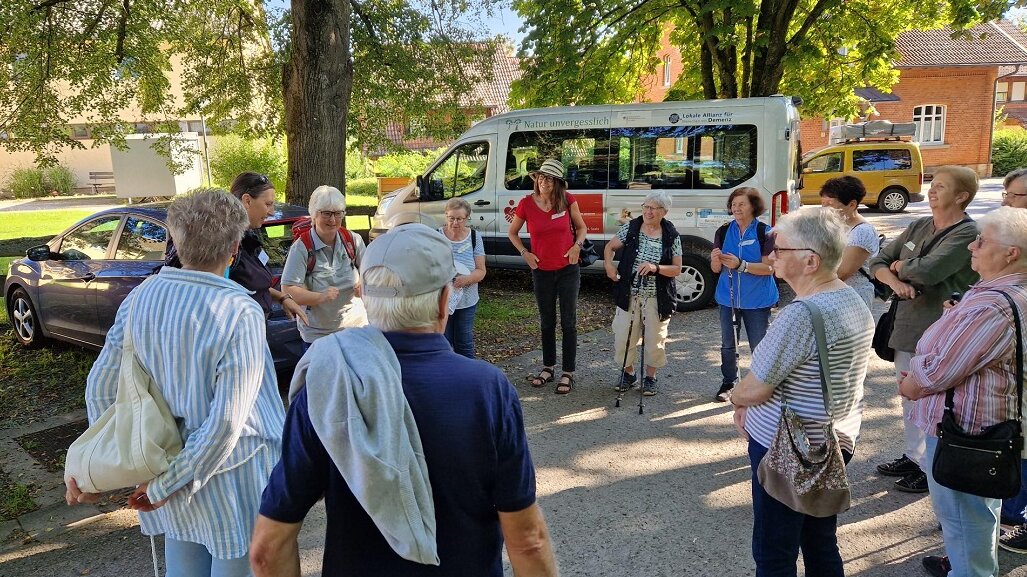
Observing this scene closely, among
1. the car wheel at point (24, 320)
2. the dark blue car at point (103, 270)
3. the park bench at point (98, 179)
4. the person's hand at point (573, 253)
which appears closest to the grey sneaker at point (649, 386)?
the person's hand at point (573, 253)

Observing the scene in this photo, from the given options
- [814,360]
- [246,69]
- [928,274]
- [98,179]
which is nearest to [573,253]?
[928,274]

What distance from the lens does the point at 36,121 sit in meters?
9.42

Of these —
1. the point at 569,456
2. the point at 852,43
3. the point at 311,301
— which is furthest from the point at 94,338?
the point at 852,43

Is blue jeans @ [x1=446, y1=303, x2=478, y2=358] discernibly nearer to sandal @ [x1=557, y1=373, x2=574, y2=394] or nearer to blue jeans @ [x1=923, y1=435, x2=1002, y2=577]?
sandal @ [x1=557, y1=373, x2=574, y2=394]

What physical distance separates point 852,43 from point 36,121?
14.9 metres

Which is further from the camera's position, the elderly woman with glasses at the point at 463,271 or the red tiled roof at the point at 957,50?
the red tiled roof at the point at 957,50

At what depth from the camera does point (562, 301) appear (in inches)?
231

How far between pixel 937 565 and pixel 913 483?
0.90 m

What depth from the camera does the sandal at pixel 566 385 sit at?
19.0 ft

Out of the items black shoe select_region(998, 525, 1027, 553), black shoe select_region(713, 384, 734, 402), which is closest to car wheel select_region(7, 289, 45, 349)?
black shoe select_region(713, 384, 734, 402)

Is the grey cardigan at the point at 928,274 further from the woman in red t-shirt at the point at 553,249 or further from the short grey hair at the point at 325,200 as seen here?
the short grey hair at the point at 325,200

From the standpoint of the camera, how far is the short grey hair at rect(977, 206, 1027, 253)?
2514 mm

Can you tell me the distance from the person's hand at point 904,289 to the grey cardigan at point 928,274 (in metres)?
0.03

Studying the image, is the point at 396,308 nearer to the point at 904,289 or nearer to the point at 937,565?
the point at 937,565
